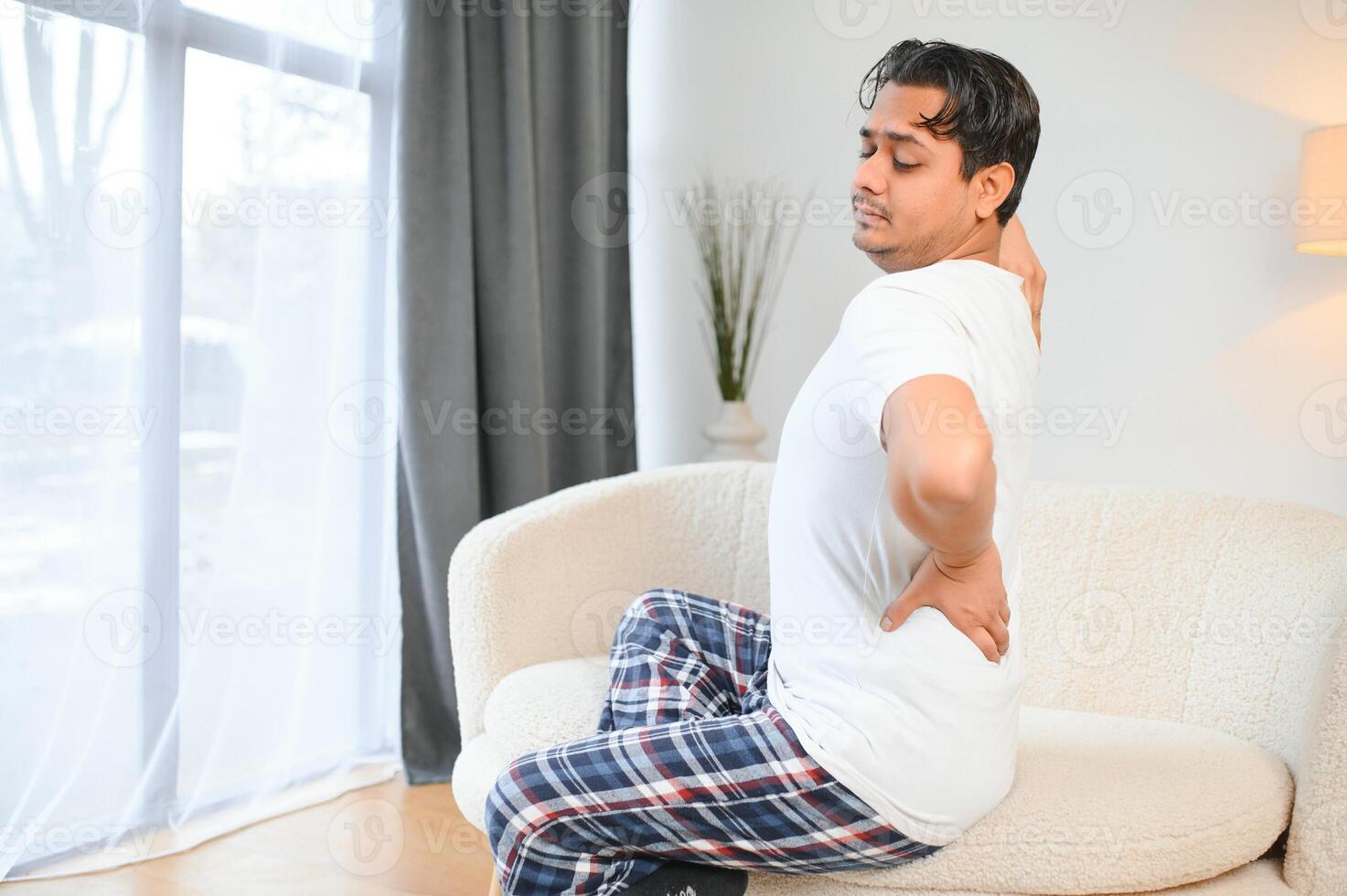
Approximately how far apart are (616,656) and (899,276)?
717 millimetres

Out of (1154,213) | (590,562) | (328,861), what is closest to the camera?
(590,562)

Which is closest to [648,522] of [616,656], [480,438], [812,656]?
[616,656]

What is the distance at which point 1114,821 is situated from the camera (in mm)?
1206

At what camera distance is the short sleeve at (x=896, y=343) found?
0.89 metres

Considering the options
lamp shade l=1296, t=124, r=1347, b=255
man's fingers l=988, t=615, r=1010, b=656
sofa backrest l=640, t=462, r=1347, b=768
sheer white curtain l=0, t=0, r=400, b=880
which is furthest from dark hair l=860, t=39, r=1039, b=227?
sheer white curtain l=0, t=0, r=400, b=880

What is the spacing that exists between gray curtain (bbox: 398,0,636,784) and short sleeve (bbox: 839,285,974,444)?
4.81 feet

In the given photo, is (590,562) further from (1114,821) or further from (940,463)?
(940,463)

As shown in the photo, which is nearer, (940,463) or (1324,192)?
(940,463)

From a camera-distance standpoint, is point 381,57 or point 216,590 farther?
point 381,57

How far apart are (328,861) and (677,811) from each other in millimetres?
1094

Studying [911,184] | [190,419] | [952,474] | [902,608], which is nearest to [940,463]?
[952,474]

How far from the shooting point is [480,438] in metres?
2.45

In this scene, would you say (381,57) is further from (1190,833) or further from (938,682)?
(1190,833)

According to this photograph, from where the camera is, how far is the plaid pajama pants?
1075 millimetres
